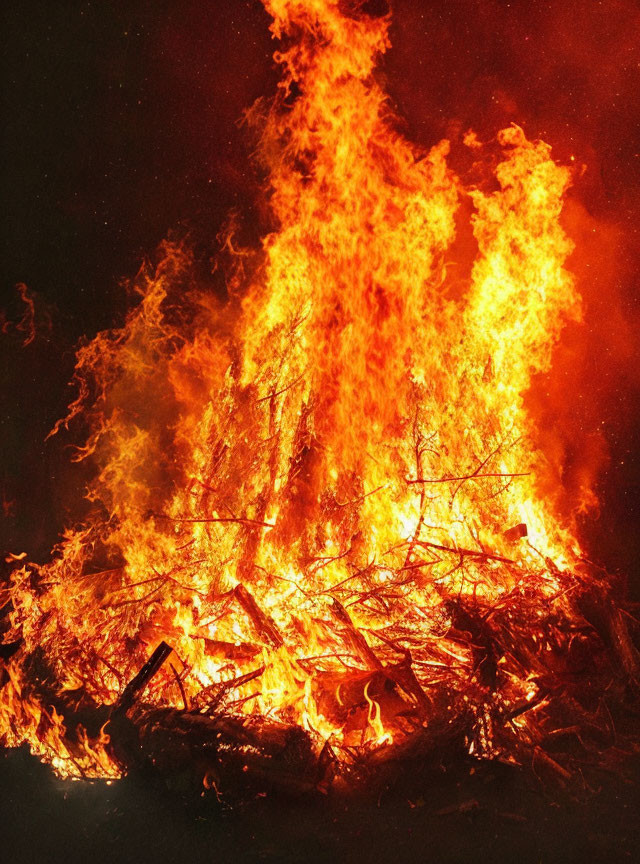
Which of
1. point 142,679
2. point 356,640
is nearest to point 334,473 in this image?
point 356,640

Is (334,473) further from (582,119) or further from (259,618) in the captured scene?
(582,119)

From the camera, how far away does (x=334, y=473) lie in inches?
200

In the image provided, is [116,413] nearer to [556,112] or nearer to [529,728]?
[529,728]

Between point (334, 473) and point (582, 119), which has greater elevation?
point (582, 119)

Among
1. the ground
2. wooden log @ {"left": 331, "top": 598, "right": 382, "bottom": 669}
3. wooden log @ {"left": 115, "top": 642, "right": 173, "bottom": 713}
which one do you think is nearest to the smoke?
wooden log @ {"left": 331, "top": 598, "right": 382, "bottom": 669}

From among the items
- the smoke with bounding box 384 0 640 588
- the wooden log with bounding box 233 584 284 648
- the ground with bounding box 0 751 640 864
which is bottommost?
the ground with bounding box 0 751 640 864

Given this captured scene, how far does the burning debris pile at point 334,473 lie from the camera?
12.2ft

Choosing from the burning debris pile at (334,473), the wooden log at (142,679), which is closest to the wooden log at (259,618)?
the burning debris pile at (334,473)

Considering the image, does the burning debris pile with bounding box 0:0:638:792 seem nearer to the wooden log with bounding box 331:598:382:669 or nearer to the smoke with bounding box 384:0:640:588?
the wooden log with bounding box 331:598:382:669

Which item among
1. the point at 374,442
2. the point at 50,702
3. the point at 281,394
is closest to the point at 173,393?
the point at 281,394

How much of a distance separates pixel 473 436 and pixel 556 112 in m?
2.99

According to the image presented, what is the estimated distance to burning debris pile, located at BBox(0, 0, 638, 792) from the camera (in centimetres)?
371

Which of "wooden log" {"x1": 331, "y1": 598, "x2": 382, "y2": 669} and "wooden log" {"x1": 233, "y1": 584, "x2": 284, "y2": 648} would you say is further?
"wooden log" {"x1": 233, "y1": 584, "x2": 284, "y2": 648}

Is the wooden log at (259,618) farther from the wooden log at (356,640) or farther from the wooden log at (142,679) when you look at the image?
A: the wooden log at (142,679)
